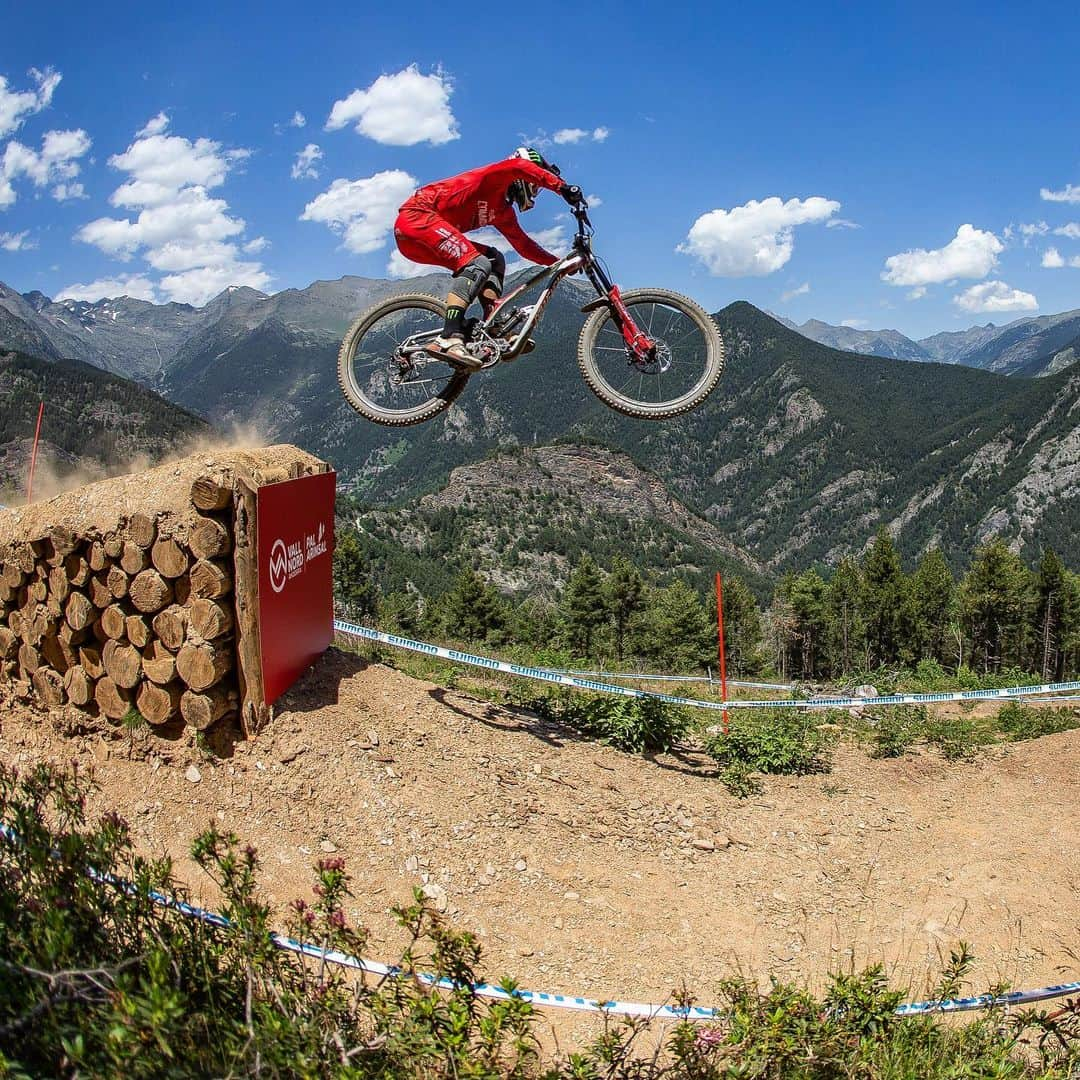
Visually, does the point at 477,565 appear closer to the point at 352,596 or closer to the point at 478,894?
the point at 352,596

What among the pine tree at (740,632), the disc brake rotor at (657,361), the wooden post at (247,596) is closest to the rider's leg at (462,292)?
the disc brake rotor at (657,361)

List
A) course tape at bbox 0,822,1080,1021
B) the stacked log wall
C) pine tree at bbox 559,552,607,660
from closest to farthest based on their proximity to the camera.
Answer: course tape at bbox 0,822,1080,1021, the stacked log wall, pine tree at bbox 559,552,607,660

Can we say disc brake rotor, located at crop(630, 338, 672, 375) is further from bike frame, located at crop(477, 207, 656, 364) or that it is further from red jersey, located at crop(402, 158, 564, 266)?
red jersey, located at crop(402, 158, 564, 266)

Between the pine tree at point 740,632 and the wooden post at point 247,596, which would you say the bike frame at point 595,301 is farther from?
the pine tree at point 740,632

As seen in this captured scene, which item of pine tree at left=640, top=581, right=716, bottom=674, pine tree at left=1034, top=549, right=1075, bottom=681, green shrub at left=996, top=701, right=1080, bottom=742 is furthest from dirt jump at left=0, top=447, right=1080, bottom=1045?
pine tree at left=1034, top=549, right=1075, bottom=681

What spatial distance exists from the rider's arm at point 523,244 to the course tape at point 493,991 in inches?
251

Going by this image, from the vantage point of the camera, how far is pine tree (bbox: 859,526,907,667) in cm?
6556

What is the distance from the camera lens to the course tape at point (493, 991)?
3098mm

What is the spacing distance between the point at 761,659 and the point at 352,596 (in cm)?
3425

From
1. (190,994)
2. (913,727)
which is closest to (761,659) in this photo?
(913,727)

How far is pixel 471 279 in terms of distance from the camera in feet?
24.8

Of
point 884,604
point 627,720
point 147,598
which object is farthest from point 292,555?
point 884,604

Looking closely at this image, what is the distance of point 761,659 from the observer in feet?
211

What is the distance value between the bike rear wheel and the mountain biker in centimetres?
44
